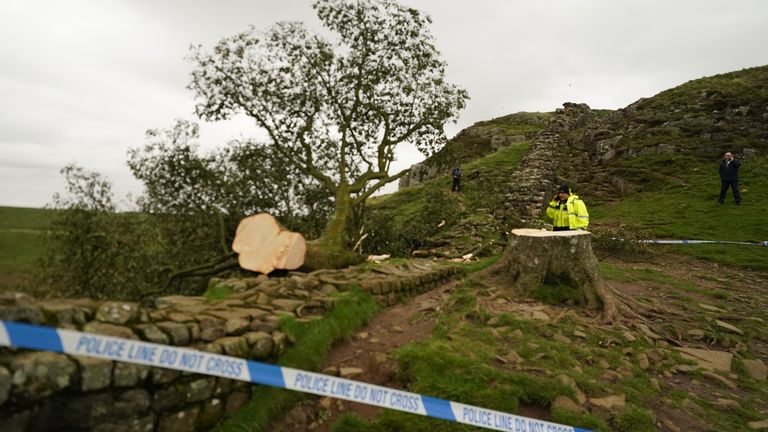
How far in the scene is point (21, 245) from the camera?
10.3 m

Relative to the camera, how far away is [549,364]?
221 inches

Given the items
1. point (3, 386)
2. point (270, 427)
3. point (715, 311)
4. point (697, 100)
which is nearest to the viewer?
point (3, 386)

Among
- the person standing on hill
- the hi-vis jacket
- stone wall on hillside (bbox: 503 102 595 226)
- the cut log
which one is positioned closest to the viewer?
the cut log

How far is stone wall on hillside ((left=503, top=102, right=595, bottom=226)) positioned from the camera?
2225cm

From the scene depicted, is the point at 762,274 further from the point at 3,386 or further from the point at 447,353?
the point at 3,386

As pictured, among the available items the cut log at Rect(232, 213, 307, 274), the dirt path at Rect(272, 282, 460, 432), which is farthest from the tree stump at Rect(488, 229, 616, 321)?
the cut log at Rect(232, 213, 307, 274)

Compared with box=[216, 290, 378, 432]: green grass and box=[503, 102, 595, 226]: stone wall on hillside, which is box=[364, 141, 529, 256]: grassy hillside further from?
box=[216, 290, 378, 432]: green grass

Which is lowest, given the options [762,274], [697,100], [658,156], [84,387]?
[762,274]

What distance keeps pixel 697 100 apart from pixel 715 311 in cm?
3474

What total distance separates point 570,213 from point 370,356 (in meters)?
7.45

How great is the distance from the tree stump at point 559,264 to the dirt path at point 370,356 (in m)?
1.88

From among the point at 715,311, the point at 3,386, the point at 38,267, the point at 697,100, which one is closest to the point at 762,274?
the point at 715,311

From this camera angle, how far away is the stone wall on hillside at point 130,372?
Result: 3014 millimetres

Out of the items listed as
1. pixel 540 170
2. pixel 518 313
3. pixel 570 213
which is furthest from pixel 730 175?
pixel 518 313
